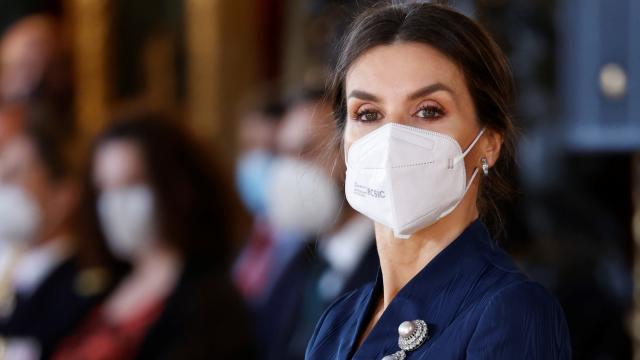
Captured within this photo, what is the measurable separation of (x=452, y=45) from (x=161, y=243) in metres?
2.18

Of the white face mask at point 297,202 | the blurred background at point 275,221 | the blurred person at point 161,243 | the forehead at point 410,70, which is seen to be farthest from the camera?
the white face mask at point 297,202

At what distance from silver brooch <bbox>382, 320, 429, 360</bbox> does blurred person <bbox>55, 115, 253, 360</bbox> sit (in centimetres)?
188

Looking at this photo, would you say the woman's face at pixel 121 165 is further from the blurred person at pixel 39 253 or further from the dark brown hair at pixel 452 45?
the dark brown hair at pixel 452 45

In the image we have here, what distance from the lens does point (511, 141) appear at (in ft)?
4.76

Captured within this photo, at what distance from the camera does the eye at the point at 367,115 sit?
4.48 feet

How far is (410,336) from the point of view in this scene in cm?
128

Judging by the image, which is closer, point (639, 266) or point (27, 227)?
point (639, 266)

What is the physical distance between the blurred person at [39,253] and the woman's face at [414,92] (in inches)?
93.3

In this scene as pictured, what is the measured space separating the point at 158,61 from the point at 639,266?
10.8 feet

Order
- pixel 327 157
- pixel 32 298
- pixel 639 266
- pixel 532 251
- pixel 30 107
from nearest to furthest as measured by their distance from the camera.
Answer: pixel 327 157 < pixel 639 266 < pixel 532 251 < pixel 32 298 < pixel 30 107

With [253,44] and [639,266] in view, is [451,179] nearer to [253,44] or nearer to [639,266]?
[639,266]

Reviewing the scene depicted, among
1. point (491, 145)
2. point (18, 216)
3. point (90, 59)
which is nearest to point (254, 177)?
point (90, 59)

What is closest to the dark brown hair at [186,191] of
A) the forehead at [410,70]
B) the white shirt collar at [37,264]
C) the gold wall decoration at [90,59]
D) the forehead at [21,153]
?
the white shirt collar at [37,264]

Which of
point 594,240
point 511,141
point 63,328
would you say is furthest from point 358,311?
point 594,240
